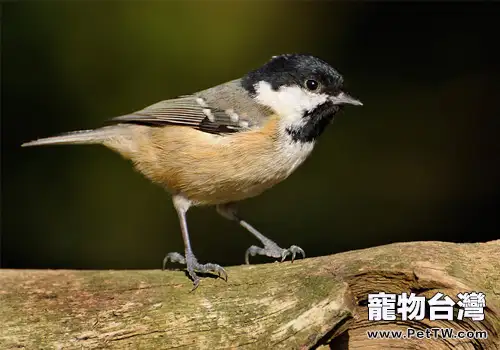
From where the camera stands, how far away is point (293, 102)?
246 centimetres

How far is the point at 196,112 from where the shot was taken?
261cm

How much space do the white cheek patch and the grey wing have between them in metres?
0.05

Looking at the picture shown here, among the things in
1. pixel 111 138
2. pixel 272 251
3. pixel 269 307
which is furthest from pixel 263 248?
pixel 111 138

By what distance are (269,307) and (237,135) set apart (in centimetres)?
69

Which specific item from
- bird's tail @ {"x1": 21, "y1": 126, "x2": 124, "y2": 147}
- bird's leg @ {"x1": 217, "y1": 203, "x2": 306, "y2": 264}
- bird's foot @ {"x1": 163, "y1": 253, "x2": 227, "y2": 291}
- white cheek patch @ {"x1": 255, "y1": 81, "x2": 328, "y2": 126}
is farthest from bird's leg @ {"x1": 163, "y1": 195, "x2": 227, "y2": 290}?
white cheek patch @ {"x1": 255, "y1": 81, "x2": 328, "y2": 126}

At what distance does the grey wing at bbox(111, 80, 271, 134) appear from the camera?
2.51m

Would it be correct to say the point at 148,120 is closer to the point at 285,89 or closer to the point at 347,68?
the point at 285,89

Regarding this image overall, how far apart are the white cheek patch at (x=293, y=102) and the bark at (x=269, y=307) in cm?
56

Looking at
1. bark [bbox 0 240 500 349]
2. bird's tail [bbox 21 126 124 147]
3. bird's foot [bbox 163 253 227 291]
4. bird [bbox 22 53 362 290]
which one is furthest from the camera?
bird's tail [bbox 21 126 124 147]

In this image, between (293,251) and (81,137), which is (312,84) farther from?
(81,137)

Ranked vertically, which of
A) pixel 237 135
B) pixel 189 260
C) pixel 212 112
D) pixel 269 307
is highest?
pixel 212 112

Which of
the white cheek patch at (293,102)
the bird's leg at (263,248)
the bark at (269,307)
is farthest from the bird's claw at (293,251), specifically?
the white cheek patch at (293,102)

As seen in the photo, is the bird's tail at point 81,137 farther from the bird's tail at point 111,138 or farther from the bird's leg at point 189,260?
the bird's leg at point 189,260

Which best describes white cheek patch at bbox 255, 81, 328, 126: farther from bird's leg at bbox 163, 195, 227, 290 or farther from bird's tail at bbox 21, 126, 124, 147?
bird's tail at bbox 21, 126, 124, 147
